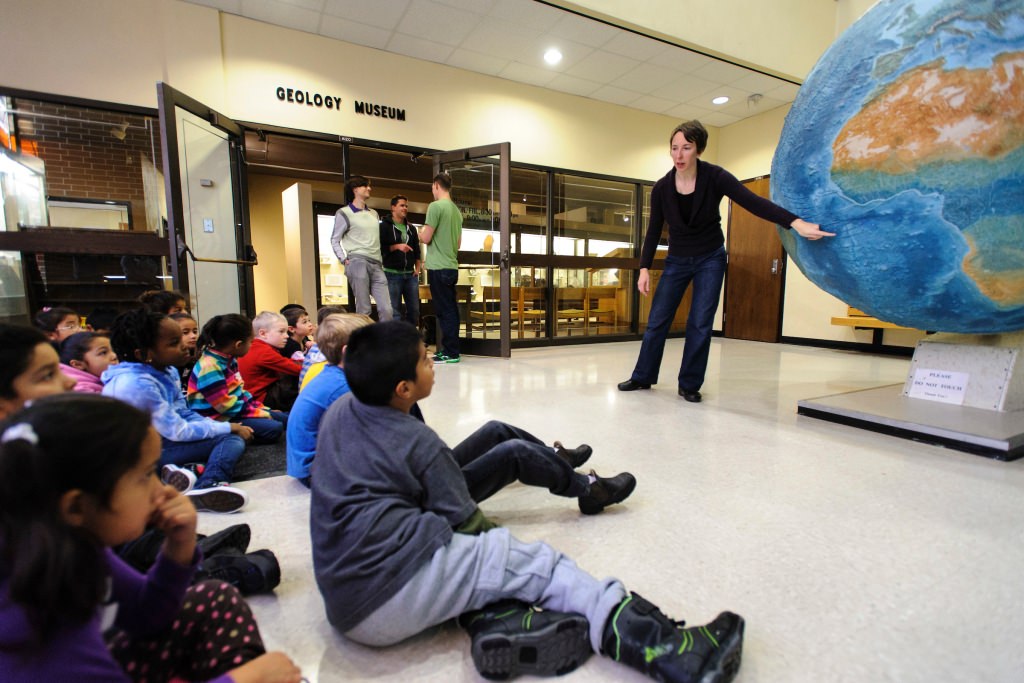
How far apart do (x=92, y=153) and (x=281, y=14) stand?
2.86 meters

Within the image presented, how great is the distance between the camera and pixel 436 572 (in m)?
0.94

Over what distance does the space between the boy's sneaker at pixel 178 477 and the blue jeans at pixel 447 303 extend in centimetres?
333

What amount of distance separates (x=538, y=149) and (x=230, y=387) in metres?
4.96

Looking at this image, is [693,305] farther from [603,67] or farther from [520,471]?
[603,67]

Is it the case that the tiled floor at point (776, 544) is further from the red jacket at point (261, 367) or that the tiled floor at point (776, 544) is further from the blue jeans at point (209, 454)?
the red jacket at point (261, 367)

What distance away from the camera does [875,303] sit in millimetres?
2322

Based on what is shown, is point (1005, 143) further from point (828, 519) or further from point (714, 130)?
point (714, 130)

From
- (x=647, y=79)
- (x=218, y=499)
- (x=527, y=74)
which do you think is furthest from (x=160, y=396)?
(x=647, y=79)

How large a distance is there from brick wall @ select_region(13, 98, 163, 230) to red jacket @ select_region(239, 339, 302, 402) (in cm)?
323

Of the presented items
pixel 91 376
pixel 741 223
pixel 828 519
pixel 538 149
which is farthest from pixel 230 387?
pixel 741 223

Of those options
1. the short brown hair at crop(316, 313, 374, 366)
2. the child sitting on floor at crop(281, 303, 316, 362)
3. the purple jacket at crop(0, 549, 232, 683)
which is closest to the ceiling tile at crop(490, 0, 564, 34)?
the child sitting on floor at crop(281, 303, 316, 362)

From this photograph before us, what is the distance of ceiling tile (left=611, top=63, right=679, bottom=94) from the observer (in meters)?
5.54

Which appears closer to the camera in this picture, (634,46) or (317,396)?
(317,396)

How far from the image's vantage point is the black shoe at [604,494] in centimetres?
155
